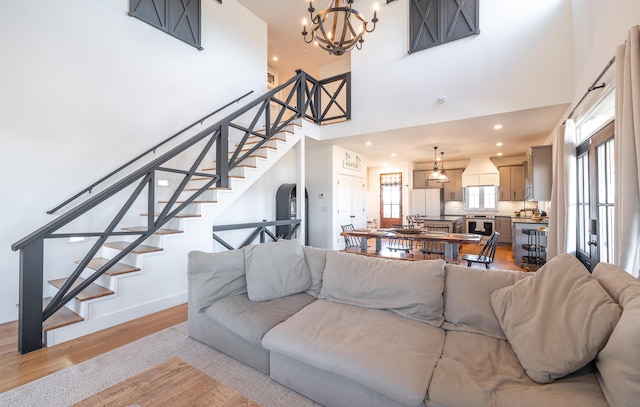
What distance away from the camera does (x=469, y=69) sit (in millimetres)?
4457

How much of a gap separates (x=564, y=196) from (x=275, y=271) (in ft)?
11.5

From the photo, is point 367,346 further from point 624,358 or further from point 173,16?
point 173,16

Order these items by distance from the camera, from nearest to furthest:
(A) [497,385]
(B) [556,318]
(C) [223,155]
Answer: (A) [497,385]
(B) [556,318]
(C) [223,155]

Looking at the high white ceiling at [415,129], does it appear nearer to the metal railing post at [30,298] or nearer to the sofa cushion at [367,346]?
the sofa cushion at [367,346]

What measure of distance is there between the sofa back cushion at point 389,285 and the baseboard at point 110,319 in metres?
2.03

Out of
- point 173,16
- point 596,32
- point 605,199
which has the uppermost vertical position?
point 173,16

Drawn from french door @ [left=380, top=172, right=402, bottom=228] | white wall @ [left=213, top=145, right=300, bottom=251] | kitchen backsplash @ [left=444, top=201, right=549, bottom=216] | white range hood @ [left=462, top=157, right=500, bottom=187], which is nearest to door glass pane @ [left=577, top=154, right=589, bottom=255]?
kitchen backsplash @ [left=444, top=201, right=549, bottom=216]

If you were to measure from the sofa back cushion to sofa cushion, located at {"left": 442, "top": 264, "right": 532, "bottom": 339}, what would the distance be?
6cm

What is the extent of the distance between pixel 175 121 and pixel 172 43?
4.28ft

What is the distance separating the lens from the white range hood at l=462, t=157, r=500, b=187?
26.1 ft

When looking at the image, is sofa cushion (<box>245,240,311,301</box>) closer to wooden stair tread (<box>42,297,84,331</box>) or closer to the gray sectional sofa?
the gray sectional sofa

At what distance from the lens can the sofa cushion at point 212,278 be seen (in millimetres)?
2328

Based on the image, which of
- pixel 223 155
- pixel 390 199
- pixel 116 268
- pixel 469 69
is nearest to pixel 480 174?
pixel 390 199

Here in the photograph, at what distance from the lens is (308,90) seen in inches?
224
